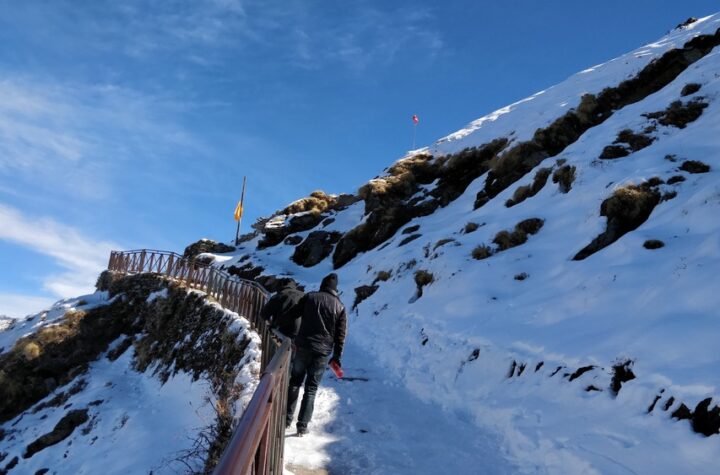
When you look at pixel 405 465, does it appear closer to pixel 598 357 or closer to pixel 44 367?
Answer: pixel 598 357

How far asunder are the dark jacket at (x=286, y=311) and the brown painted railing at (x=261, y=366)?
191 millimetres

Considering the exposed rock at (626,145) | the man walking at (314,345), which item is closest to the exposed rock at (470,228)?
the exposed rock at (626,145)

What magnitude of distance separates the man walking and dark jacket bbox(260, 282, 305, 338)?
2.21ft

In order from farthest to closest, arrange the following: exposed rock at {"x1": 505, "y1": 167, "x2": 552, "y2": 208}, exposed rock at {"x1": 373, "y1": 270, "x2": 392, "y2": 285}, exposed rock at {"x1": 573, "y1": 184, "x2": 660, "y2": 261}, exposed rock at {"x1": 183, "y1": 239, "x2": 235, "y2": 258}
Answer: exposed rock at {"x1": 183, "y1": 239, "x2": 235, "y2": 258} < exposed rock at {"x1": 373, "y1": 270, "x2": 392, "y2": 285} < exposed rock at {"x1": 505, "y1": 167, "x2": 552, "y2": 208} < exposed rock at {"x1": 573, "y1": 184, "x2": 660, "y2": 261}

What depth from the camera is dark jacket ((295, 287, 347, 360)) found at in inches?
257

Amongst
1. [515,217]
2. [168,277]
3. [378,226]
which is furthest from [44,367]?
[515,217]

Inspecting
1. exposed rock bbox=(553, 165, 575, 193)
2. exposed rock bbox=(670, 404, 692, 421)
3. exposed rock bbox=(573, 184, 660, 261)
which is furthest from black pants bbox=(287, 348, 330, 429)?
exposed rock bbox=(553, 165, 575, 193)

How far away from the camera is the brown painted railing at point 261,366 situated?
6.57ft

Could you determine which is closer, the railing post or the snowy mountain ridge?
the snowy mountain ridge

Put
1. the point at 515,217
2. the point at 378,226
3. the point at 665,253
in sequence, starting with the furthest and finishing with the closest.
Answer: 1. the point at 378,226
2. the point at 515,217
3. the point at 665,253

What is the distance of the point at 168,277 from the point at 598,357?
831 inches

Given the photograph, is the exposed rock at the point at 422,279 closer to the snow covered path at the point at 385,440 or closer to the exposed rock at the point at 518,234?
the exposed rock at the point at 518,234

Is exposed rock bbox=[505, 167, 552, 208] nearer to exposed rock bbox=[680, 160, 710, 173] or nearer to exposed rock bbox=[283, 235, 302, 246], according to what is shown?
exposed rock bbox=[680, 160, 710, 173]

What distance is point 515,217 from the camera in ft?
51.3
